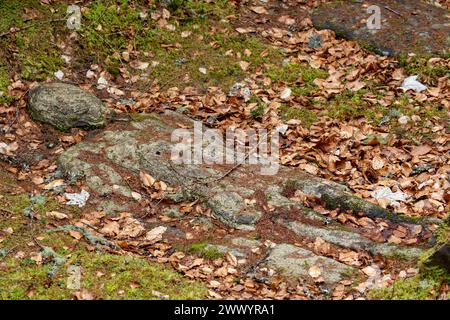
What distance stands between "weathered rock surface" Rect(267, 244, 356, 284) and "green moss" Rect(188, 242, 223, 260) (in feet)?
1.61

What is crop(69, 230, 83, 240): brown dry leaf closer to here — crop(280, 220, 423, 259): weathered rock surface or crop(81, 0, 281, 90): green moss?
crop(280, 220, 423, 259): weathered rock surface

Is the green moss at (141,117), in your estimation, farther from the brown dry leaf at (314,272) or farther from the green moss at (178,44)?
the brown dry leaf at (314,272)

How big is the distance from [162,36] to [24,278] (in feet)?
15.8

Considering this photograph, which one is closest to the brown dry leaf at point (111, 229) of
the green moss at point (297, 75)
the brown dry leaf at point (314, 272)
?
the brown dry leaf at point (314, 272)

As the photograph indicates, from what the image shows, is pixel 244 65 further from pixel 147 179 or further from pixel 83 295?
pixel 83 295

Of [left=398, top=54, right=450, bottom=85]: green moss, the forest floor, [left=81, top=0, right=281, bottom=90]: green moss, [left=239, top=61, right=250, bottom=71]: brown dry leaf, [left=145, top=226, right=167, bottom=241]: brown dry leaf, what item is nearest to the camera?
the forest floor

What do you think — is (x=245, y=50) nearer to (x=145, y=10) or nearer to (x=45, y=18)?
(x=145, y=10)

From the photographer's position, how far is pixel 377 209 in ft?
19.0

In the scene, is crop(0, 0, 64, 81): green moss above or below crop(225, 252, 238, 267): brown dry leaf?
above

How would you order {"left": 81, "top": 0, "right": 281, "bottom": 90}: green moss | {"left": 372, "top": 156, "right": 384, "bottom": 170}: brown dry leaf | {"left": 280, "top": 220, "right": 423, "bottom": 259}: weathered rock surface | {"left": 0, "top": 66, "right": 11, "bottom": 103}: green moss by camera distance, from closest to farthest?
{"left": 280, "top": 220, "right": 423, "bottom": 259}: weathered rock surface → {"left": 372, "top": 156, "right": 384, "bottom": 170}: brown dry leaf → {"left": 0, "top": 66, "right": 11, "bottom": 103}: green moss → {"left": 81, "top": 0, "right": 281, "bottom": 90}: green moss

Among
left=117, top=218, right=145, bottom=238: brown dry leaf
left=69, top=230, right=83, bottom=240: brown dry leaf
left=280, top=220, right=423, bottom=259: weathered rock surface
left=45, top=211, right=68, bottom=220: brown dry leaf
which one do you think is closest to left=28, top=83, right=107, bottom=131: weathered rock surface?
left=45, top=211, right=68, bottom=220: brown dry leaf

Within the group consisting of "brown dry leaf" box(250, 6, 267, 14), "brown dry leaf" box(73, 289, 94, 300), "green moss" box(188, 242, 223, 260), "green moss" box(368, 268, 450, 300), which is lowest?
"green moss" box(188, 242, 223, 260)

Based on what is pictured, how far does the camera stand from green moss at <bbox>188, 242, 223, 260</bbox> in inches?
212
